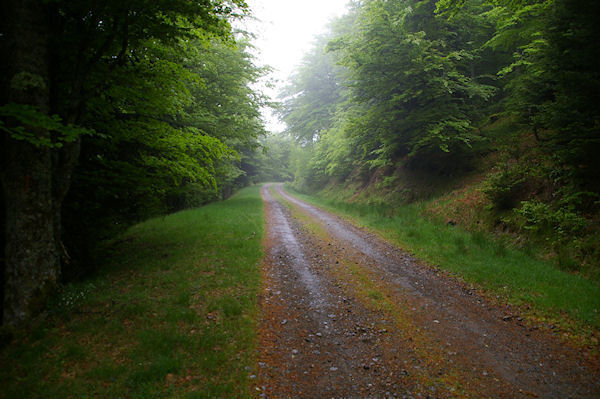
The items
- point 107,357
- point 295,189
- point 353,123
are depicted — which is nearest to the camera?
point 107,357

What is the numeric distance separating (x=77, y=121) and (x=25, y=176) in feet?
4.70

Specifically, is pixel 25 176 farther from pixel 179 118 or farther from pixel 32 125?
pixel 179 118

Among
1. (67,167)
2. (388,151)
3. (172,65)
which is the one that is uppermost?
(172,65)

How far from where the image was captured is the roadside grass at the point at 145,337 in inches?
133

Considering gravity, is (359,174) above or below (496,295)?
above

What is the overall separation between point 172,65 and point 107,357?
20.3 feet

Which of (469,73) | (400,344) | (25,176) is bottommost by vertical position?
(400,344)

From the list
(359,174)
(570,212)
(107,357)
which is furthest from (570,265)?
(359,174)

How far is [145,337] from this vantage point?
4195 mm

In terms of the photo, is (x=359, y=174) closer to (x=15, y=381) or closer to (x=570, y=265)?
(x=570, y=265)

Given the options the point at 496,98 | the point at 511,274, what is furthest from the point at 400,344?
the point at 496,98

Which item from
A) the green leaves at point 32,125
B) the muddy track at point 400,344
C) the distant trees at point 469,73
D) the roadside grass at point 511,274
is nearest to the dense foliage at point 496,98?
the distant trees at point 469,73

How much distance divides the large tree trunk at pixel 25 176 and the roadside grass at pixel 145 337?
0.47 m

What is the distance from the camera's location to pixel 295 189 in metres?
41.5
